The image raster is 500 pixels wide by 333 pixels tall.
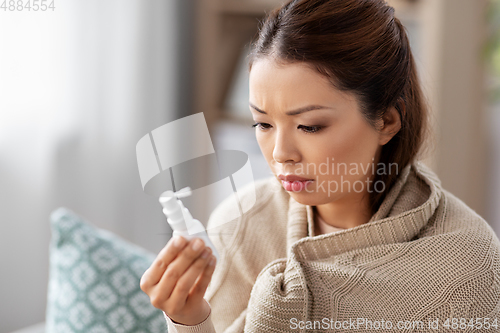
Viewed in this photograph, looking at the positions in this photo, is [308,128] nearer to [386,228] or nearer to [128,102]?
[386,228]

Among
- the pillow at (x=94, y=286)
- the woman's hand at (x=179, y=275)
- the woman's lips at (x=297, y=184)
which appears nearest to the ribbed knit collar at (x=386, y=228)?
the woman's lips at (x=297, y=184)

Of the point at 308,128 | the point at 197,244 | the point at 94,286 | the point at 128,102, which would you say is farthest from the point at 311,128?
the point at 128,102

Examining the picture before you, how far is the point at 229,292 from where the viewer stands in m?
0.96

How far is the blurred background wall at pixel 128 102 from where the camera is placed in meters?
1.27

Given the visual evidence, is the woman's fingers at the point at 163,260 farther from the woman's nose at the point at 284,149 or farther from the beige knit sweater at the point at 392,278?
the woman's nose at the point at 284,149

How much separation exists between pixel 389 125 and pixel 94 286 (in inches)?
27.4

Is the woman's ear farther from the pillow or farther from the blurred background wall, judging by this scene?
the pillow

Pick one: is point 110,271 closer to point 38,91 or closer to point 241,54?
point 38,91

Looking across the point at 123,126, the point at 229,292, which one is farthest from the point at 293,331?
the point at 123,126

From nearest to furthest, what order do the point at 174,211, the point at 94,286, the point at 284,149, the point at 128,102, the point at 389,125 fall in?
1. the point at 174,211
2. the point at 284,149
3. the point at 389,125
4. the point at 94,286
5. the point at 128,102

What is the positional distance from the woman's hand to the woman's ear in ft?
1.25

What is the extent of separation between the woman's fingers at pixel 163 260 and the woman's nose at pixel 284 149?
0.66 feet

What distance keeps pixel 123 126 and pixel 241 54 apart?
0.66m

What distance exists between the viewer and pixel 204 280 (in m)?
0.68
